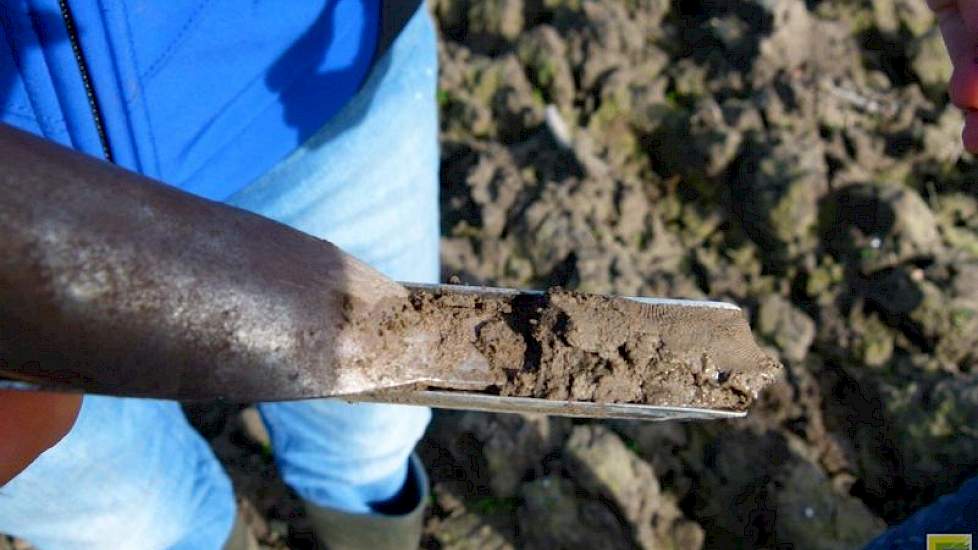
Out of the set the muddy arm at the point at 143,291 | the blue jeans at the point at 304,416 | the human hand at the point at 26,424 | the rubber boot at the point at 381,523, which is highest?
the muddy arm at the point at 143,291

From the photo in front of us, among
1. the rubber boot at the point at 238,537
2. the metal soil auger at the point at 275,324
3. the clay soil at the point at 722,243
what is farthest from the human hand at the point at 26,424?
the clay soil at the point at 722,243

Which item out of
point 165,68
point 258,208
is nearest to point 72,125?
point 165,68

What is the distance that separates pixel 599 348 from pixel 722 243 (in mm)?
1776

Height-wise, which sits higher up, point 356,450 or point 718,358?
point 718,358

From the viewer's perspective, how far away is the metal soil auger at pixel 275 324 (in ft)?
2.51

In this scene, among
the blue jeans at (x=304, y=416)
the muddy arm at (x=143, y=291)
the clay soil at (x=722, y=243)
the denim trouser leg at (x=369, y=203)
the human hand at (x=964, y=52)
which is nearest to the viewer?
the muddy arm at (x=143, y=291)

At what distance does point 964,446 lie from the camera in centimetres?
214

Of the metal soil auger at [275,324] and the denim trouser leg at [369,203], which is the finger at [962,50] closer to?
the metal soil auger at [275,324]

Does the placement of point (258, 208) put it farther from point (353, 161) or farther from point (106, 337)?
point (106, 337)

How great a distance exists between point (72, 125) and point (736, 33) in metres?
2.53

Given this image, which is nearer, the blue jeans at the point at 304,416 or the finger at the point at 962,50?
the finger at the point at 962,50

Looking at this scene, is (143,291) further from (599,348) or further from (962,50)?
(962,50)
